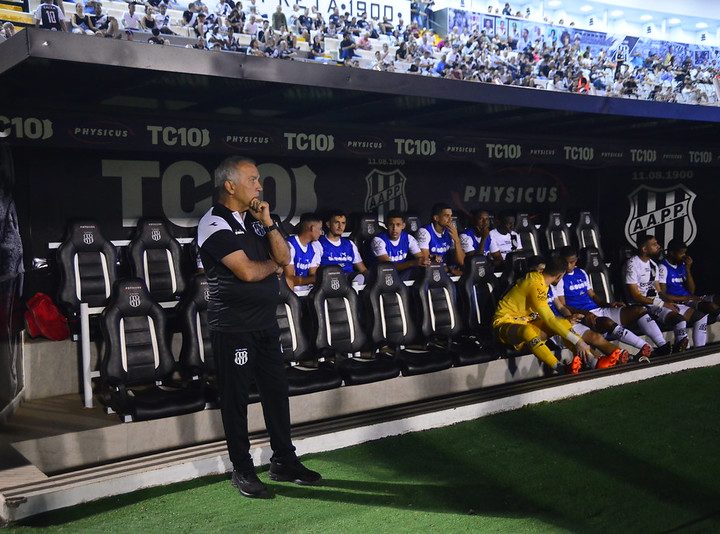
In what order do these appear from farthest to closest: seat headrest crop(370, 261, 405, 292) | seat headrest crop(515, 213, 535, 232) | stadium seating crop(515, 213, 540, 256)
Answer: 1. seat headrest crop(515, 213, 535, 232)
2. stadium seating crop(515, 213, 540, 256)
3. seat headrest crop(370, 261, 405, 292)

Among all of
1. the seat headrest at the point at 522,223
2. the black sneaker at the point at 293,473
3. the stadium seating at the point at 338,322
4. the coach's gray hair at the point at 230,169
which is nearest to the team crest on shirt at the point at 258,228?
the coach's gray hair at the point at 230,169

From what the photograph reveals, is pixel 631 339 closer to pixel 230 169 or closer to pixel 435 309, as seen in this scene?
pixel 435 309

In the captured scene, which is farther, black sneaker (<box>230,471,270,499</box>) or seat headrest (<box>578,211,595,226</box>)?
seat headrest (<box>578,211,595,226</box>)

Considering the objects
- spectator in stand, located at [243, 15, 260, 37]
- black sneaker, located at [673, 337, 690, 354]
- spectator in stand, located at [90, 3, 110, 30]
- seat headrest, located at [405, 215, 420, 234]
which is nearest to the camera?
black sneaker, located at [673, 337, 690, 354]

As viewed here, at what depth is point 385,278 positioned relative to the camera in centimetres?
671

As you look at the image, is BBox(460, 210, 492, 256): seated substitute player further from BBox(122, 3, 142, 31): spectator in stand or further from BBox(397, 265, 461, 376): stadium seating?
BBox(122, 3, 142, 31): spectator in stand

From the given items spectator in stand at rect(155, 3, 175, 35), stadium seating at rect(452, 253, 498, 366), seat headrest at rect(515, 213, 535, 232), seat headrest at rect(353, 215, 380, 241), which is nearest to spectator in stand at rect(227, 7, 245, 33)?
spectator in stand at rect(155, 3, 175, 35)

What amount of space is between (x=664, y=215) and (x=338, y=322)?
22.7 feet

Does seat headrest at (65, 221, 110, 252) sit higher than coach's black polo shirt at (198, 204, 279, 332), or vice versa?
seat headrest at (65, 221, 110, 252)

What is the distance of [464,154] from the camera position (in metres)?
8.80

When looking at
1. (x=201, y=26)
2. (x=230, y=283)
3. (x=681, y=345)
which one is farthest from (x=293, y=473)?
(x=201, y=26)

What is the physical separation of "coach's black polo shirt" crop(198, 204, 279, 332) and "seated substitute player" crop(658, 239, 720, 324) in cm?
607

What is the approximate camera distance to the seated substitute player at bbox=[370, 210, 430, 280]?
7.90 m

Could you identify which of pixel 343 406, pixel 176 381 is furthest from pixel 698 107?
pixel 176 381
